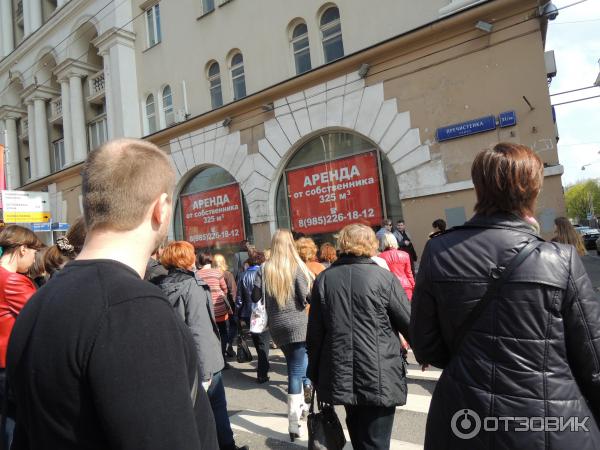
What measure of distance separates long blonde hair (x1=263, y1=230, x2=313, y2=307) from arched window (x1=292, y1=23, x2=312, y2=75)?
351 inches

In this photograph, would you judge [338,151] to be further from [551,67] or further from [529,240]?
[529,240]

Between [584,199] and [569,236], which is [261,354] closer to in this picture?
[569,236]

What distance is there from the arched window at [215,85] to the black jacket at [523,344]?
13.7m

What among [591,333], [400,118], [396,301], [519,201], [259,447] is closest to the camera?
[591,333]

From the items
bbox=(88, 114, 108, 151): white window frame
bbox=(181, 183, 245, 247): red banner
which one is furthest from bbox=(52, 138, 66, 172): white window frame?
bbox=(181, 183, 245, 247): red banner

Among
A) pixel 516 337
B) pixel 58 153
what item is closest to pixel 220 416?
pixel 516 337

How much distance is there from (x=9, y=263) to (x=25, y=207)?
16.6 m

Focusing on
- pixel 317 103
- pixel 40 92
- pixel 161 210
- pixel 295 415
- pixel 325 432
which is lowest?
pixel 295 415

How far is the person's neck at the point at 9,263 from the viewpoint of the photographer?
3503 mm

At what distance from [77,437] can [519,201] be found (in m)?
1.75

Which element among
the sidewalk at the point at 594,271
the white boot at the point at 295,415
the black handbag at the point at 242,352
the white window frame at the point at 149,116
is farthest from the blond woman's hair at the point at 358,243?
the white window frame at the point at 149,116

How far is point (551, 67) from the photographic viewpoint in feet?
35.1

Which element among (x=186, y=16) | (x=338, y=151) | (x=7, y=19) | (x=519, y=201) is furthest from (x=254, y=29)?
(x=7, y=19)

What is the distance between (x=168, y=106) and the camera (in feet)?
52.3
